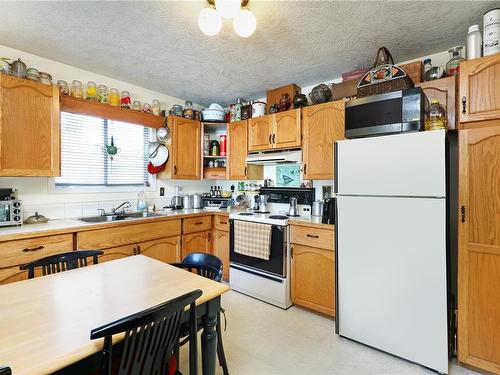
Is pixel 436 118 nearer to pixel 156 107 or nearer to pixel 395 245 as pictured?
pixel 395 245

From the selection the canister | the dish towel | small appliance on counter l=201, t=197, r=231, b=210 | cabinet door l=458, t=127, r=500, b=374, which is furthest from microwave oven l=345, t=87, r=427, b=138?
small appliance on counter l=201, t=197, r=231, b=210

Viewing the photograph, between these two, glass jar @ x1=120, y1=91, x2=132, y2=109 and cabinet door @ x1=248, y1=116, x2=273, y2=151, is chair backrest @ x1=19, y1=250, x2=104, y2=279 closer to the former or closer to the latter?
glass jar @ x1=120, y1=91, x2=132, y2=109

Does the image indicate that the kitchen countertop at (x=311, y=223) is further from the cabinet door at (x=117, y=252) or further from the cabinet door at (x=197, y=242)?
the cabinet door at (x=117, y=252)

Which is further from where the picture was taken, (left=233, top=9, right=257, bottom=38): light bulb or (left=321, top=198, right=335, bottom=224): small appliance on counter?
(left=321, top=198, right=335, bottom=224): small appliance on counter

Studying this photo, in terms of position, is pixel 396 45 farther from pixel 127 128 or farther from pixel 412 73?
pixel 127 128

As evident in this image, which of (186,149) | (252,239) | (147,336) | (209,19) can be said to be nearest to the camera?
(147,336)

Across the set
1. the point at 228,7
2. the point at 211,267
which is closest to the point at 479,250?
the point at 211,267

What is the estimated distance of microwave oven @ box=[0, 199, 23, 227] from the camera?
6.82 ft

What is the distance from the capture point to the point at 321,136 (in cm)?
263

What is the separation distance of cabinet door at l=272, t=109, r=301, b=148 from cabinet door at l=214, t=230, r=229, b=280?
128 cm

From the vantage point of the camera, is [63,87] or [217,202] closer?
[63,87]

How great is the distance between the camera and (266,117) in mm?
3109

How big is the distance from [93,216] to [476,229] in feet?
11.0

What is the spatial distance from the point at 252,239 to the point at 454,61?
230 centimetres
